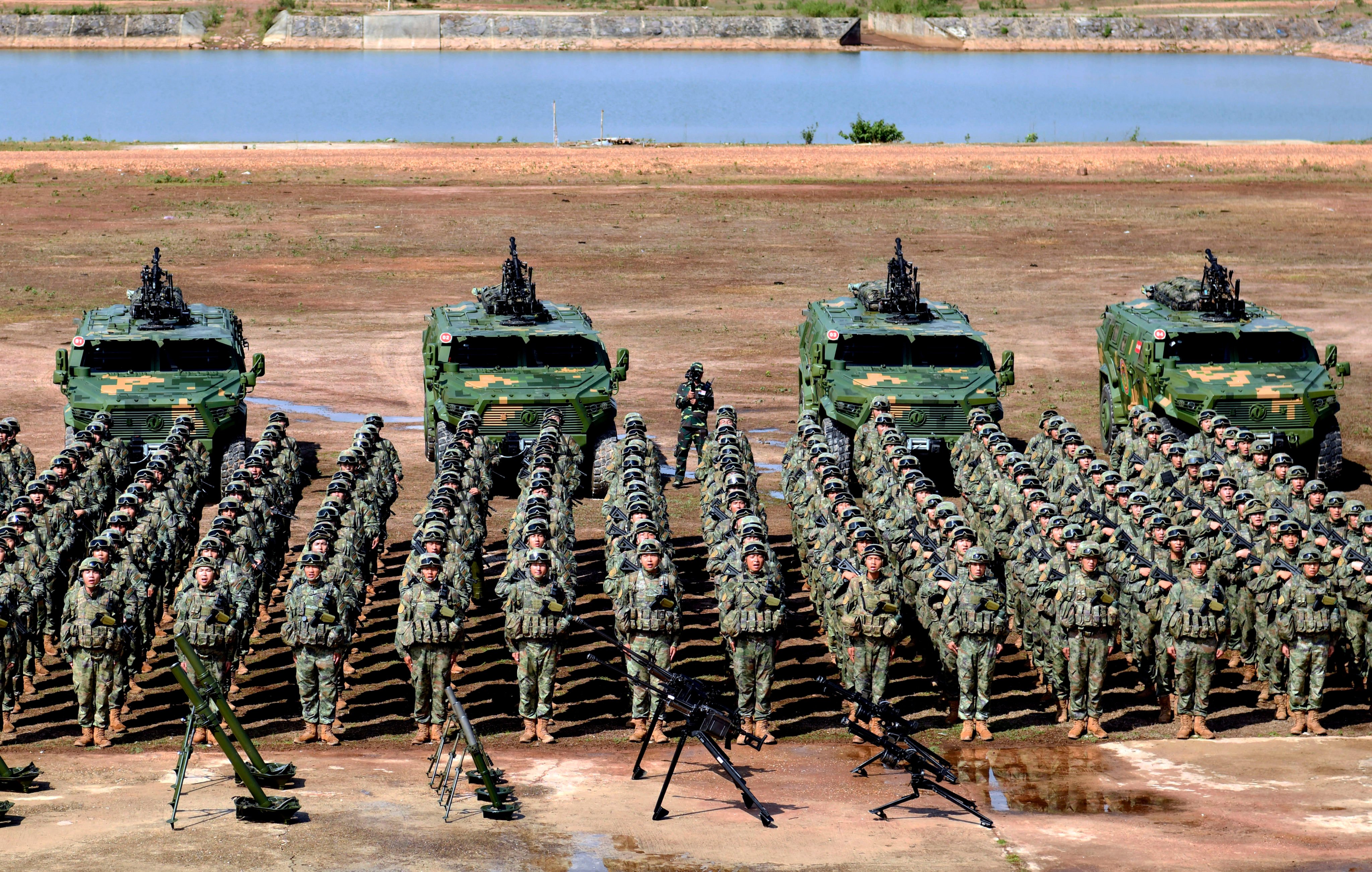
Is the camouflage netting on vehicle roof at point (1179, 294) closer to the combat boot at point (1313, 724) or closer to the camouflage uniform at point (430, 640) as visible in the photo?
the combat boot at point (1313, 724)

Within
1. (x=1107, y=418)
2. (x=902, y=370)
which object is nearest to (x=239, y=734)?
(x=902, y=370)

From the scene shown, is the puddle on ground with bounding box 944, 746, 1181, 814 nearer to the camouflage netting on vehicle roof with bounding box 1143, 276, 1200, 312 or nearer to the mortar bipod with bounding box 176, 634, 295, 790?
the mortar bipod with bounding box 176, 634, 295, 790

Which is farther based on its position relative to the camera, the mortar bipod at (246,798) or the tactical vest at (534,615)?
the tactical vest at (534,615)

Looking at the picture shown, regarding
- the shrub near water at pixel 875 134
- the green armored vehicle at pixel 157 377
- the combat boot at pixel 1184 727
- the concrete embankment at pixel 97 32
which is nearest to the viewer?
the combat boot at pixel 1184 727

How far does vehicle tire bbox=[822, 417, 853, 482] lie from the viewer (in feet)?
67.9

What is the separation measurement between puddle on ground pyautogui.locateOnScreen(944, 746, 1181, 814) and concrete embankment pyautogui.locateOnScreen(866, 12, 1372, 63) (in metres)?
90.2

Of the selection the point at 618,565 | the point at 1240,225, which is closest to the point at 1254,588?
the point at 618,565

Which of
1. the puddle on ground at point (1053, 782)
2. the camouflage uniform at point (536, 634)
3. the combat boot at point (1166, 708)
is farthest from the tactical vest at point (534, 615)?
the combat boot at point (1166, 708)

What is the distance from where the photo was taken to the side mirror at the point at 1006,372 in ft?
70.0

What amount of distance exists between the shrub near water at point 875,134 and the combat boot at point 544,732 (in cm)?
4168

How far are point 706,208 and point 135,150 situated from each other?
1600 centimetres

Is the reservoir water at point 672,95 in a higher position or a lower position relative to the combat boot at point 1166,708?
higher

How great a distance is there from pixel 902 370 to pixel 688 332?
383 inches

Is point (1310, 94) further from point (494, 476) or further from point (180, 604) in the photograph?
point (180, 604)
